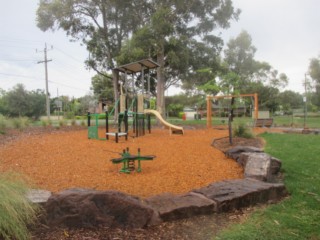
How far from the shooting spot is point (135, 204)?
3045 mm

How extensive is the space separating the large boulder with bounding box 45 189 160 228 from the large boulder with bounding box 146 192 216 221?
13 centimetres

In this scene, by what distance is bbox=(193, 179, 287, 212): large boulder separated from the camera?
3422 millimetres

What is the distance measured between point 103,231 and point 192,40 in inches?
636

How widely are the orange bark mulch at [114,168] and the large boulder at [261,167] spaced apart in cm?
30

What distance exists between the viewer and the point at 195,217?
3180 millimetres

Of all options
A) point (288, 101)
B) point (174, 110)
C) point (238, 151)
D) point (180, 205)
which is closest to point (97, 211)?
point (180, 205)

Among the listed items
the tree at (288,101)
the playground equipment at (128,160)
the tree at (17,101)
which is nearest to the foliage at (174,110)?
the tree at (288,101)

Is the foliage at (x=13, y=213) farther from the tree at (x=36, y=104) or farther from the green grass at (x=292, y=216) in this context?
the tree at (x=36, y=104)

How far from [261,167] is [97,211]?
110 inches

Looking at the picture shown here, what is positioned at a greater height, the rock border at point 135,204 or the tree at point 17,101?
the tree at point 17,101

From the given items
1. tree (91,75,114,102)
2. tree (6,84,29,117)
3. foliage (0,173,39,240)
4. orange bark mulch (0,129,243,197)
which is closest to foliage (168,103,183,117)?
tree (91,75,114,102)

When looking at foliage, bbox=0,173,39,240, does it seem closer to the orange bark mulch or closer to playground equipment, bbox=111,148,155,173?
the orange bark mulch

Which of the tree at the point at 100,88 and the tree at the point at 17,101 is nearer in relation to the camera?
the tree at the point at 17,101

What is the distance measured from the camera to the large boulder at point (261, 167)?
14.5 feet
